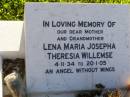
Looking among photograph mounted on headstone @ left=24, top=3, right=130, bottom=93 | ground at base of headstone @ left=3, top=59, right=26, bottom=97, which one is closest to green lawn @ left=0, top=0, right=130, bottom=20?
ground at base of headstone @ left=3, top=59, right=26, bottom=97

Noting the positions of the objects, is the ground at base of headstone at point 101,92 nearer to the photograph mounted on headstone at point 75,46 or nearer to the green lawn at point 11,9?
the photograph mounted on headstone at point 75,46

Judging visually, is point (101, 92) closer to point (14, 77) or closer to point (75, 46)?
point (75, 46)

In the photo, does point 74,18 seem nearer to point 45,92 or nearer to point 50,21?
point 50,21

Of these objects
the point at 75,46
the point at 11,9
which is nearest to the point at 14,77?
the point at 75,46

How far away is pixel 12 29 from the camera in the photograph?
665 cm

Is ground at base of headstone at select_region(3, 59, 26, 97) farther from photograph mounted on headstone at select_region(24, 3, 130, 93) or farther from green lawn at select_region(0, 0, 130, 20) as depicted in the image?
green lawn at select_region(0, 0, 130, 20)

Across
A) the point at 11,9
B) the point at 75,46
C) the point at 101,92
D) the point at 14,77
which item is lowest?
the point at 101,92

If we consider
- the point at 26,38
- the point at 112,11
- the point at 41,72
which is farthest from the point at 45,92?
the point at 112,11

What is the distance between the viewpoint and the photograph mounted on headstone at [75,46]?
6.27m

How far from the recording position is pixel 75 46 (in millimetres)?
6426

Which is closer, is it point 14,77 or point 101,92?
point 14,77

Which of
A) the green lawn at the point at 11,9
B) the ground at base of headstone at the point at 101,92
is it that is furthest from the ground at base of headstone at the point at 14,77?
the green lawn at the point at 11,9

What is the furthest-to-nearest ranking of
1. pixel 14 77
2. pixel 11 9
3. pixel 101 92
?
1. pixel 11 9
2. pixel 101 92
3. pixel 14 77

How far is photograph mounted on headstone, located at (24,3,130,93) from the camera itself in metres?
6.27
